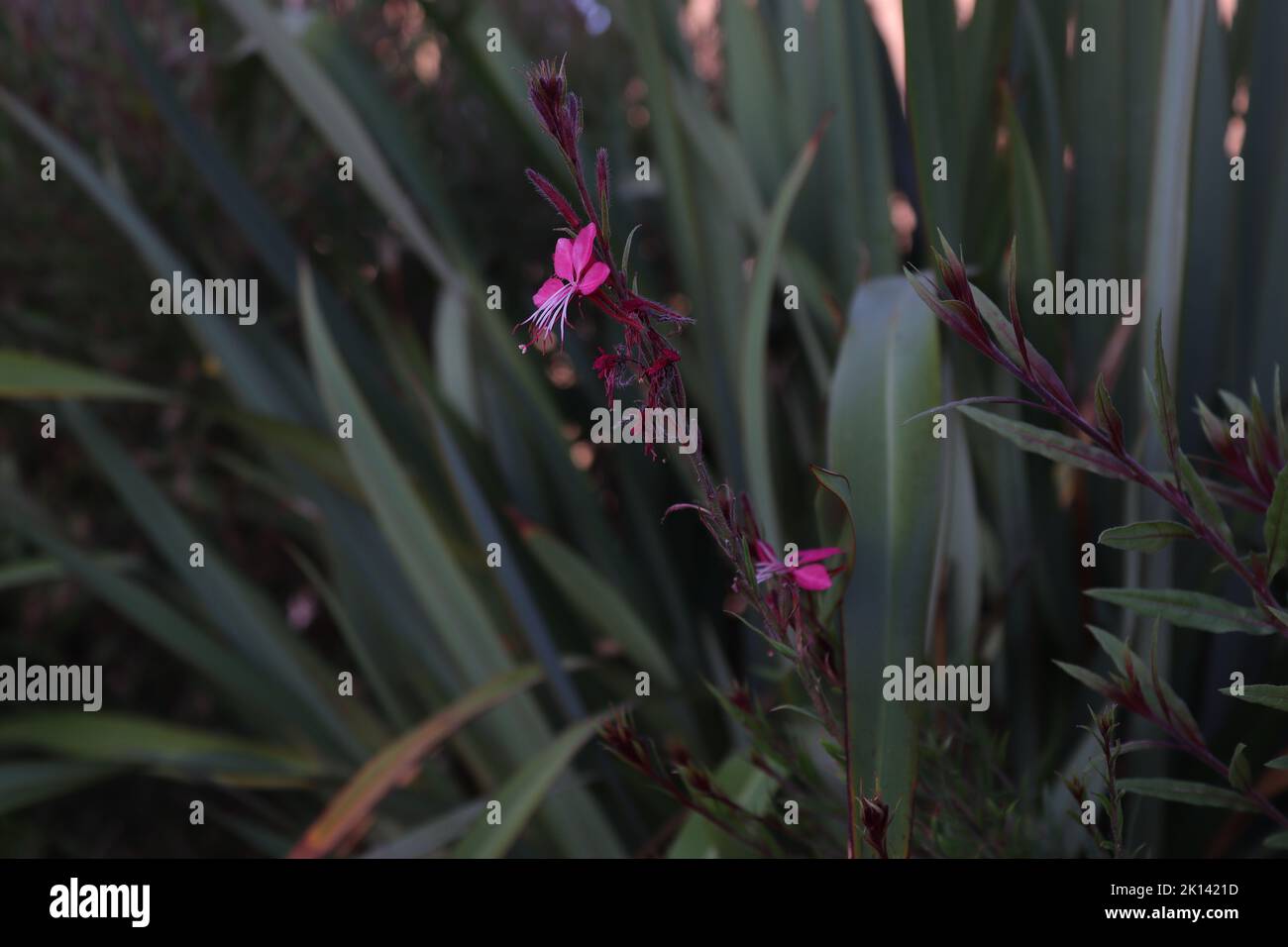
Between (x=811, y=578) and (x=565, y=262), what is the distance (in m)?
0.15

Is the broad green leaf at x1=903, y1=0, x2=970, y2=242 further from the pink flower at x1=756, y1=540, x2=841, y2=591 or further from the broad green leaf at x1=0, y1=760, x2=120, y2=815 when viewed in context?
the broad green leaf at x1=0, y1=760, x2=120, y2=815

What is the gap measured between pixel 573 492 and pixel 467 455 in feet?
0.31

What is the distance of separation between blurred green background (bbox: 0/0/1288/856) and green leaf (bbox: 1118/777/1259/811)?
9cm

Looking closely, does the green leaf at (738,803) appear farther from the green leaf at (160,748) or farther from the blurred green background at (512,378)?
the green leaf at (160,748)

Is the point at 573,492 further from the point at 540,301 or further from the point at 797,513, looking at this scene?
the point at 540,301

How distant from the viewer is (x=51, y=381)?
70cm

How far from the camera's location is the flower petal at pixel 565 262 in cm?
32

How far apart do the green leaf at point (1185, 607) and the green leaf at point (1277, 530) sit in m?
0.03

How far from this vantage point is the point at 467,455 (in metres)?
0.83

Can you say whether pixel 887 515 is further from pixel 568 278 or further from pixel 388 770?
pixel 388 770

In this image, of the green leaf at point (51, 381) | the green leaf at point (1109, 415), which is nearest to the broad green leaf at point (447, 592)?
the green leaf at point (51, 381)

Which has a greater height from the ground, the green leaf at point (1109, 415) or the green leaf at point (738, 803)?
the green leaf at point (1109, 415)
